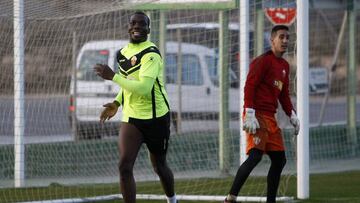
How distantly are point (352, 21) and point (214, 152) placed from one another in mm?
4296

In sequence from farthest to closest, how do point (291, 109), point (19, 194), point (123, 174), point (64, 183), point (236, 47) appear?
point (236, 47)
point (64, 183)
point (19, 194)
point (291, 109)
point (123, 174)

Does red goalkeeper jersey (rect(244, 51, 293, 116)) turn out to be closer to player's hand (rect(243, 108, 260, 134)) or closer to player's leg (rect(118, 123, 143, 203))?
player's hand (rect(243, 108, 260, 134))

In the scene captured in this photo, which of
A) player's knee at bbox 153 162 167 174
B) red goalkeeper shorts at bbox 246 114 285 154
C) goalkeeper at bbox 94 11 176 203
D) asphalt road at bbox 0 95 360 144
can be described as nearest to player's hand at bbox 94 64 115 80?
goalkeeper at bbox 94 11 176 203

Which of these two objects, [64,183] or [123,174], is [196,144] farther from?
[123,174]

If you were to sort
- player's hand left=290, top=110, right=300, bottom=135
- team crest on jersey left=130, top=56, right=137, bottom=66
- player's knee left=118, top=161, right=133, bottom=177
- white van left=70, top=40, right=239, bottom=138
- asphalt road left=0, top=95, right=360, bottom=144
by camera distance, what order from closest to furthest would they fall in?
player's knee left=118, top=161, right=133, bottom=177 < team crest on jersey left=130, top=56, right=137, bottom=66 < player's hand left=290, top=110, right=300, bottom=135 < asphalt road left=0, top=95, right=360, bottom=144 < white van left=70, top=40, right=239, bottom=138

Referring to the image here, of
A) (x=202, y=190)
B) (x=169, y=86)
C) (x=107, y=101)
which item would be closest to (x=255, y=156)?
(x=202, y=190)

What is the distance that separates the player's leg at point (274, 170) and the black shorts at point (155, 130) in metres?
1.20

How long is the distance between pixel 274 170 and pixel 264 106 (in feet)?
2.17

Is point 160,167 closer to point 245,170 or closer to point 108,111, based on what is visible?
point 108,111

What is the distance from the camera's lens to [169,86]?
59.4 ft

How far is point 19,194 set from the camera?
1243cm

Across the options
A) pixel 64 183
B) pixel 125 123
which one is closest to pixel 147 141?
pixel 125 123

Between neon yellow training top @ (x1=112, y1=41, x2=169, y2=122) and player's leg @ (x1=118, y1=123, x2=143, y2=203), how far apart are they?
15 centimetres

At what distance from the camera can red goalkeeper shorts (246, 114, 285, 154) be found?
10148 mm
